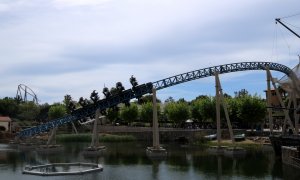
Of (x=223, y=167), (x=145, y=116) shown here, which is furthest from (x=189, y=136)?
(x=223, y=167)

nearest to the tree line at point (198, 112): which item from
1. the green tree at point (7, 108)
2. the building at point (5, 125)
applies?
the building at point (5, 125)

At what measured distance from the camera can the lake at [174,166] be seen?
5391 centimetres

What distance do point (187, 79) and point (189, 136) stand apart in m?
34.6

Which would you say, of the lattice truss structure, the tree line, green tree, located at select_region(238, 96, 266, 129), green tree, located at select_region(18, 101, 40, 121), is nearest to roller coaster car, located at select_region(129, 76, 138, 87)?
the tree line

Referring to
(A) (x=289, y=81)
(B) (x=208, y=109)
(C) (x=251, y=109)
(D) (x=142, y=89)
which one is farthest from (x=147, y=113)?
(A) (x=289, y=81)

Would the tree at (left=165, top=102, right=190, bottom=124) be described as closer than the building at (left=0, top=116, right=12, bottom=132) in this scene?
Yes

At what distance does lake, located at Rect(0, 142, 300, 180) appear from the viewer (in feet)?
177

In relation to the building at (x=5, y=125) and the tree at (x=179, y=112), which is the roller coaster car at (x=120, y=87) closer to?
the tree at (x=179, y=112)

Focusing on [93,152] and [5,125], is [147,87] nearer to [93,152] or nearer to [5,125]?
[93,152]

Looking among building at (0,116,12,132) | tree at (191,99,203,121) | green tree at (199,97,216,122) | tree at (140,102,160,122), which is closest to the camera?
green tree at (199,97,216,122)

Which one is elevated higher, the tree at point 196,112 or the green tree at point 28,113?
the green tree at point 28,113

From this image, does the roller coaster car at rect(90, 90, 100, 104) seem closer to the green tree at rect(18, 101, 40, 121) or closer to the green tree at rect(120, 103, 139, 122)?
the green tree at rect(120, 103, 139, 122)

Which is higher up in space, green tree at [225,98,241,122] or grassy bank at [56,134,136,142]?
green tree at [225,98,241,122]

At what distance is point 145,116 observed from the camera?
5812 inches
